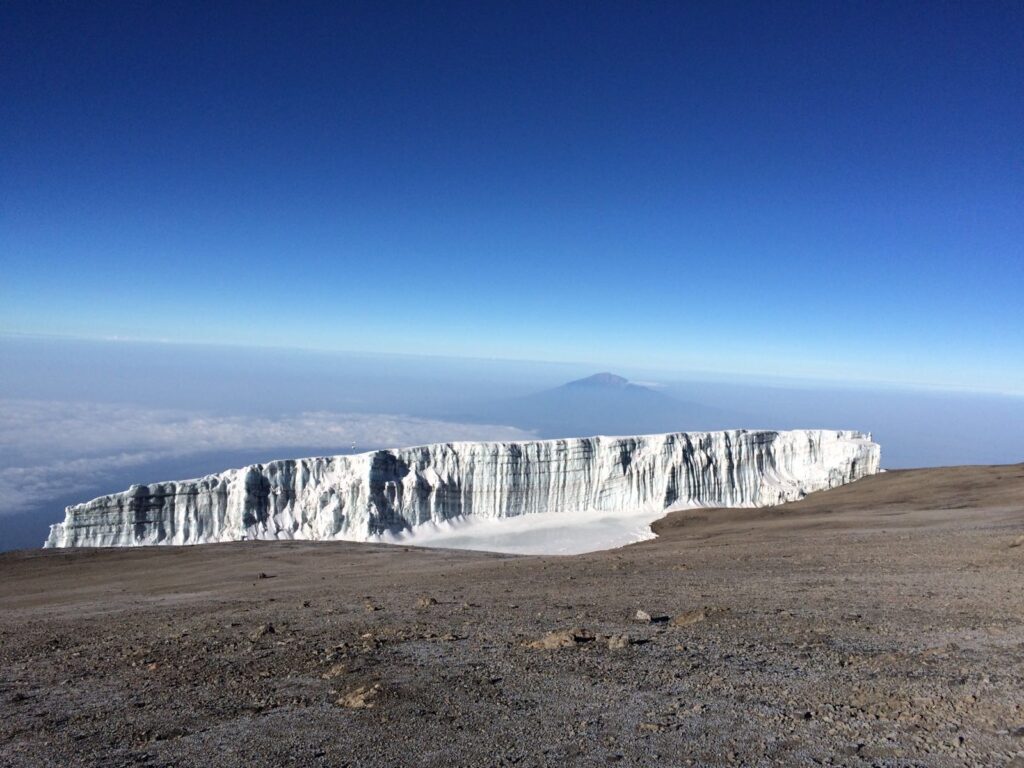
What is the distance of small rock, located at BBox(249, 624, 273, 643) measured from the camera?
33.9 ft

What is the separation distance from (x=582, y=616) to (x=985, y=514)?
20.5 metres

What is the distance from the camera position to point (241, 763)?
576 cm

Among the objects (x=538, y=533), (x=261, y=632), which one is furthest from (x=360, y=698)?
(x=538, y=533)

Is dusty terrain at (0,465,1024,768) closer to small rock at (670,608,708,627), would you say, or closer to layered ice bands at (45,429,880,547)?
small rock at (670,608,708,627)

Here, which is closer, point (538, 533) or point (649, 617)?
point (649, 617)

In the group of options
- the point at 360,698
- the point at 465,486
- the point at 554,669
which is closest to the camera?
the point at 360,698

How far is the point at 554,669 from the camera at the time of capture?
26.7 ft

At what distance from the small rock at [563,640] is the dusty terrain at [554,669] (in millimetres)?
41

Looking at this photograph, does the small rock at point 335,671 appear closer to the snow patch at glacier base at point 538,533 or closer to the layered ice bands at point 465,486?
the snow patch at glacier base at point 538,533

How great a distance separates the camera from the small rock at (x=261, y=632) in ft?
33.9

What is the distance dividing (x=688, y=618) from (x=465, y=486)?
32.4 metres

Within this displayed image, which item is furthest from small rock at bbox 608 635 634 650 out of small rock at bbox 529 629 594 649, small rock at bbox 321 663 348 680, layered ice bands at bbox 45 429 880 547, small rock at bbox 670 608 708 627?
layered ice bands at bbox 45 429 880 547

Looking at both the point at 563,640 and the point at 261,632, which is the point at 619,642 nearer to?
the point at 563,640

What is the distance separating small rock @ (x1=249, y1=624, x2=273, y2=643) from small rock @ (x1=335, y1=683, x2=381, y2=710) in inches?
142
